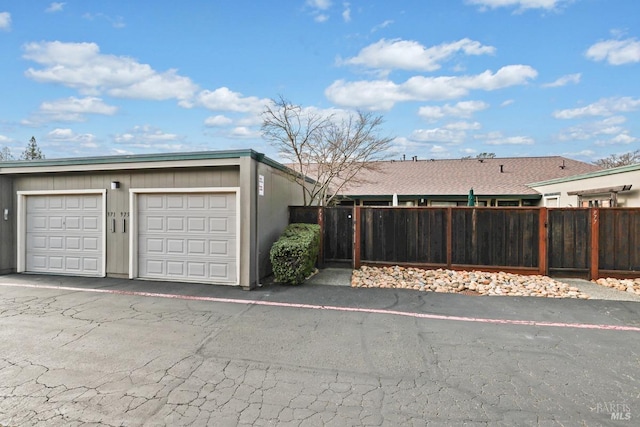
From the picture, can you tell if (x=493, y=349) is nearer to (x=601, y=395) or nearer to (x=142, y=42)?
(x=601, y=395)

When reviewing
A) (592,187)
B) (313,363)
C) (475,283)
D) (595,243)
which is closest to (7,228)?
(313,363)

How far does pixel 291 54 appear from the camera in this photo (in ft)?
38.3

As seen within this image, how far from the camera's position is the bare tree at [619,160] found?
23531 mm

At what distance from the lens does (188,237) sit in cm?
743

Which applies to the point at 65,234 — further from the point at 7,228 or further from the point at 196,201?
the point at 196,201

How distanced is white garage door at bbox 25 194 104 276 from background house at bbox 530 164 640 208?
15.7 meters

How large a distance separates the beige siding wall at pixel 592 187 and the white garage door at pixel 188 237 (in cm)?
1221

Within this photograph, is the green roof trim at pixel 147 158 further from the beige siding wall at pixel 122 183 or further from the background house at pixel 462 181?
the background house at pixel 462 181

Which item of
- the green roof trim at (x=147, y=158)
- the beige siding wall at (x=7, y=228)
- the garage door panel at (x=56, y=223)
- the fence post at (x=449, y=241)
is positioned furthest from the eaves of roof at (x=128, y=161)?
the fence post at (x=449, y=241)

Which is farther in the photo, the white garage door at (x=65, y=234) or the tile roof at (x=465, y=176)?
the tile roof at (x=465, y=176)

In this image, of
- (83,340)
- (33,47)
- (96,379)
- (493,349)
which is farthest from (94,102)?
(493,349)

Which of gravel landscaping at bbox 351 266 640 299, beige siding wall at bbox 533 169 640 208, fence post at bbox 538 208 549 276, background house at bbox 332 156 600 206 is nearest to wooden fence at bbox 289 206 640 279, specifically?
fence post at bbox 538 208 549 276

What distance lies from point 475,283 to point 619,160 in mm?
26856

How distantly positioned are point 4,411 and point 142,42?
11245 mm
